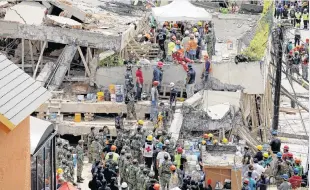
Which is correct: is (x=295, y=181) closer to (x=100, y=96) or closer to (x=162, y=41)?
(x=100, y=96)

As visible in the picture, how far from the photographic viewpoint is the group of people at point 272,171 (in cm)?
2355

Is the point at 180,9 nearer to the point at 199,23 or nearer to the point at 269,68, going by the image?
the point at 199,23

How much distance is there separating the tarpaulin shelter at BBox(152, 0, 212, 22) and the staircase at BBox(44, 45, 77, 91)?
3807mm

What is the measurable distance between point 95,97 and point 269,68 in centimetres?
Result: 766

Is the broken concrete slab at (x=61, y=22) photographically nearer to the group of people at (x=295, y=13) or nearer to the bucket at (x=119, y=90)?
the bucket at (x=119, y=90)

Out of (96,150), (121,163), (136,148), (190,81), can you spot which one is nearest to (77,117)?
(190,81)

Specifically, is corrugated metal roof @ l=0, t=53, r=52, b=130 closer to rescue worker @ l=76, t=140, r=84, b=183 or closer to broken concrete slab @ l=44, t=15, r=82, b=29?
rescue worker @ l=76, t=140, r=84, b=183

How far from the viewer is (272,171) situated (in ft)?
83.7

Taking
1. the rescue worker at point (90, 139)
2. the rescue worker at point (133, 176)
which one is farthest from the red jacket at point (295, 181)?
the rescue worker at point (90, 139)

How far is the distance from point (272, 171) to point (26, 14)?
10.9 meters

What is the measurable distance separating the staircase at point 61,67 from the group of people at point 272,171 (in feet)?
25.8

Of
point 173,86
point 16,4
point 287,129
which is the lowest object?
point 287,129

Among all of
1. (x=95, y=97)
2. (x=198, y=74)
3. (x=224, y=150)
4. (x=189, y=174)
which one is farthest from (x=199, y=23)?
(x=189, y=174)

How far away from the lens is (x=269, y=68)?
1417 inches
